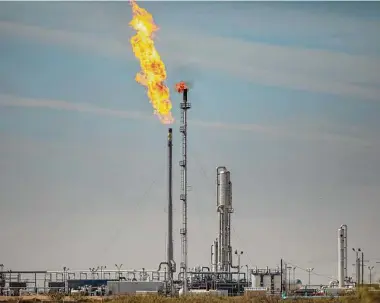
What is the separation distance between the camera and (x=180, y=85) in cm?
10588

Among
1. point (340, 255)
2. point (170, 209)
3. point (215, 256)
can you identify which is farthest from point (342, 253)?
point (170, 209)

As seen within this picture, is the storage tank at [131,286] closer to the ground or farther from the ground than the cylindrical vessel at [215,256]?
closer to the ground

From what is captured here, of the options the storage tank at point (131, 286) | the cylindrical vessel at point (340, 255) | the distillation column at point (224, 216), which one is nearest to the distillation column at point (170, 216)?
the storage tank at point (131, 286)

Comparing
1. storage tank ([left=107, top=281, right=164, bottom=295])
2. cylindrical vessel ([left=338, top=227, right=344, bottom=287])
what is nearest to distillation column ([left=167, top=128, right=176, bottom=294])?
storage tank ([left=107, top=281, right=164, bottom=295])

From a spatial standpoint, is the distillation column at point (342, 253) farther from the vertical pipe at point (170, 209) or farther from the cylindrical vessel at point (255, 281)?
the vertical pipe at point (170, 209)

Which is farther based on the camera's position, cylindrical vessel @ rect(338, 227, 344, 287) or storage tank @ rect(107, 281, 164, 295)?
cylindrical vessel @ rect(338, 227, 344, 287)

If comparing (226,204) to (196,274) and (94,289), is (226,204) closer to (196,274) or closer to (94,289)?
(196,274)

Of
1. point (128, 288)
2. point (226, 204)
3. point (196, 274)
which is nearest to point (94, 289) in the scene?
point (128, 288)

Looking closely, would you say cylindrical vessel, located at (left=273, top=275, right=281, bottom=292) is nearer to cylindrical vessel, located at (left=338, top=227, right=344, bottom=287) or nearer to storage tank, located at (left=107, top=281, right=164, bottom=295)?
cylindrical vessel, located at (left=338, top=227, right=344, bottom=287)

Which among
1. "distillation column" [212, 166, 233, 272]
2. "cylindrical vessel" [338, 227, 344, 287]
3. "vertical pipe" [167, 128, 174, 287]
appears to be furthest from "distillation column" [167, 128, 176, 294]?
Answer: "cylindrical vessel" [338, 227, 344, 287]

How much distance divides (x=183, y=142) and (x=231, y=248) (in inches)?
803

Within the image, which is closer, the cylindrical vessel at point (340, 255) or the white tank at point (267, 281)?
the white tank at point (267, 281)

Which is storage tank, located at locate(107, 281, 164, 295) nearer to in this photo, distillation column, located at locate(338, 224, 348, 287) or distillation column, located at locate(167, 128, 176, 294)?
distillation column, located at locate(167, 128, 176, 294)

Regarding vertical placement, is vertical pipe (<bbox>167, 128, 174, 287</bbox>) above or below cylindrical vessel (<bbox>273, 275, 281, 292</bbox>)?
above
